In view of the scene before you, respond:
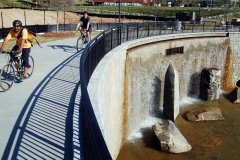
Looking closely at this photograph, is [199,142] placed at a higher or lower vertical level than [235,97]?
lower

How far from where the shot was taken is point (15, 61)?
9.16 metres

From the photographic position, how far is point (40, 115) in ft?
22.5

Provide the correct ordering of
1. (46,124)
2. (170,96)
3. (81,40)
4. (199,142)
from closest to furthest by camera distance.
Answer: (46,124) < (81,40) < (199,142) < (170,96)

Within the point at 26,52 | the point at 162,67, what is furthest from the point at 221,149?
the point at 26,52

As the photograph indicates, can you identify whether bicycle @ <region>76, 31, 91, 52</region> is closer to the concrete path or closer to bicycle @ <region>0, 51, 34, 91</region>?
the concrete path

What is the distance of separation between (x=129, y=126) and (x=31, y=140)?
11.1 meters

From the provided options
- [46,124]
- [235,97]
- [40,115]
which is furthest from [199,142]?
[46,124]

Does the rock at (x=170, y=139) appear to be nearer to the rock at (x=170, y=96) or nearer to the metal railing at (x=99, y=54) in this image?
the rock at (x=170, y=96)

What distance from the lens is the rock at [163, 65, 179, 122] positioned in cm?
1947

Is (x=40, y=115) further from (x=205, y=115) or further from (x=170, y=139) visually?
(x=205, y=115)

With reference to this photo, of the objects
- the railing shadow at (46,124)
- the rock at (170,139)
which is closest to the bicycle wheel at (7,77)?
the railing shadow at (46,124)

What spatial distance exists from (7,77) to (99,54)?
3564 mm

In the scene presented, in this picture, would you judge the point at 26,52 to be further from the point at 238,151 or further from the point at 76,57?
the point at 238,151

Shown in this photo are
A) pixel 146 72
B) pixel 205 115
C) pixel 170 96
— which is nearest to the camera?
pixel 146 72
